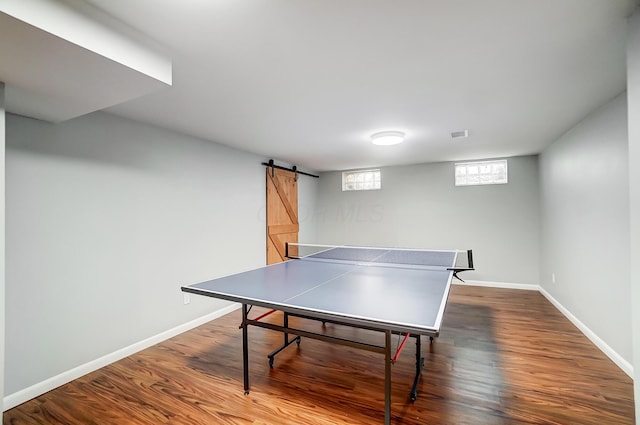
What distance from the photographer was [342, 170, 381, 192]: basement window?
6.09 metres

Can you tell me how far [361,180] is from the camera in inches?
247

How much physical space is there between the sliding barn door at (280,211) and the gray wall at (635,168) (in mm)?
4202

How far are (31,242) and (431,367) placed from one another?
3436mm

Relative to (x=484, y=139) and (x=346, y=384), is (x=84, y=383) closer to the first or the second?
(x=346, y=384)

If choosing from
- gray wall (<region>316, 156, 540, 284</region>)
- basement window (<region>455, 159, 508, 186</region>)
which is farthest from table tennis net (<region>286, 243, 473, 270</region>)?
basement window (<region>455, 159, 508, 186</region>)

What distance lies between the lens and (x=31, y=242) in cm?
215

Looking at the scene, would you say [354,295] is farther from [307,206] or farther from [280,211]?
[307,206]

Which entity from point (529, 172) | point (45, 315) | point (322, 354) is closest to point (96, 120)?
point (45, 315)

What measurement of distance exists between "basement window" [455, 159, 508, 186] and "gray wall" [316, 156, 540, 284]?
11 cm

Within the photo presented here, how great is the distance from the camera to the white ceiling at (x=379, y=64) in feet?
4.50

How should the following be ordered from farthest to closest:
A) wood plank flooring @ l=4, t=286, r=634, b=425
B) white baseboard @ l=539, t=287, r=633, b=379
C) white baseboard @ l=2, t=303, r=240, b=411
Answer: white baseboard @ l=539, t=287, r=633, b=379, white baseboard @ l=2, t=303, r=240, b=411, wood plank flooring @ l=4, t=286, r=634, b=425

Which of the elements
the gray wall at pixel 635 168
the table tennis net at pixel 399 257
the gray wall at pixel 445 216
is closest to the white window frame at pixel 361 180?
the gray wall at pixel 445 216

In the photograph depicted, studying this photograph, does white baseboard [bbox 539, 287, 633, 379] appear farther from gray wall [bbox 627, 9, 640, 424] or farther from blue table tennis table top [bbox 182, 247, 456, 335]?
blue table tennis table top [bbox 182, 247, 456, 335]

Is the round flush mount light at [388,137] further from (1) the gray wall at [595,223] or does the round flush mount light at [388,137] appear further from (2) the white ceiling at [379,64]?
(1) the gray wall at [595,223]
